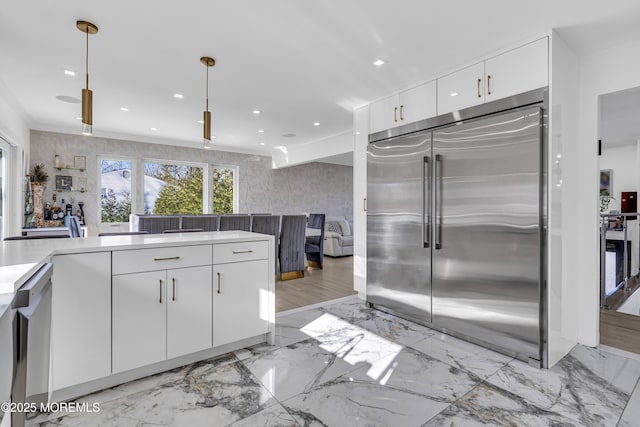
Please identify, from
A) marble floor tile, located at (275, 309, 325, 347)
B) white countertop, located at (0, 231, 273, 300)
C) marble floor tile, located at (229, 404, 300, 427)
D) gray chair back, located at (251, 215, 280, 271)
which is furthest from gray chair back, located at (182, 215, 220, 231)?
marble floor tile, located at (229, 404, 300, 427)

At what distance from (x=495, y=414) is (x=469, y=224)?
137 centimetres

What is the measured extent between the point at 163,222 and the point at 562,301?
13.6 ft

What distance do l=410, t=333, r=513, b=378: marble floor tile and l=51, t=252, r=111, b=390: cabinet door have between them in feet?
7.12

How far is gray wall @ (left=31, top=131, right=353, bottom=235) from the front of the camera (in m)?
5.33

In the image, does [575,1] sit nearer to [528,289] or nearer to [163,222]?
[528,289]

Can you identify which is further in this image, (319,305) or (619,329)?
(319,305)

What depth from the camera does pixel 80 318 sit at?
68.9 inches

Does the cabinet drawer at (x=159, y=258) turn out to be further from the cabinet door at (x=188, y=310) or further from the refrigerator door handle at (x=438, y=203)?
the refrigerator door handle at (x=438, y=203)

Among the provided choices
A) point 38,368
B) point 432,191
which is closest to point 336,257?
point 432,191

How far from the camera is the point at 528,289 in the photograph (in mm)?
2256

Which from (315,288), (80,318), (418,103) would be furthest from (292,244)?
(80,318)

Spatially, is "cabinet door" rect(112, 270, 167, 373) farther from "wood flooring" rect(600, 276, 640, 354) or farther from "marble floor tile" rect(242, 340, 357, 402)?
"wood flooring" rect(600, 276, 640, 354)

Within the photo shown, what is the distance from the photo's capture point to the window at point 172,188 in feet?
20.4

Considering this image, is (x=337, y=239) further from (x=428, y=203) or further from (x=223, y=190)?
(x=428, y=203)
